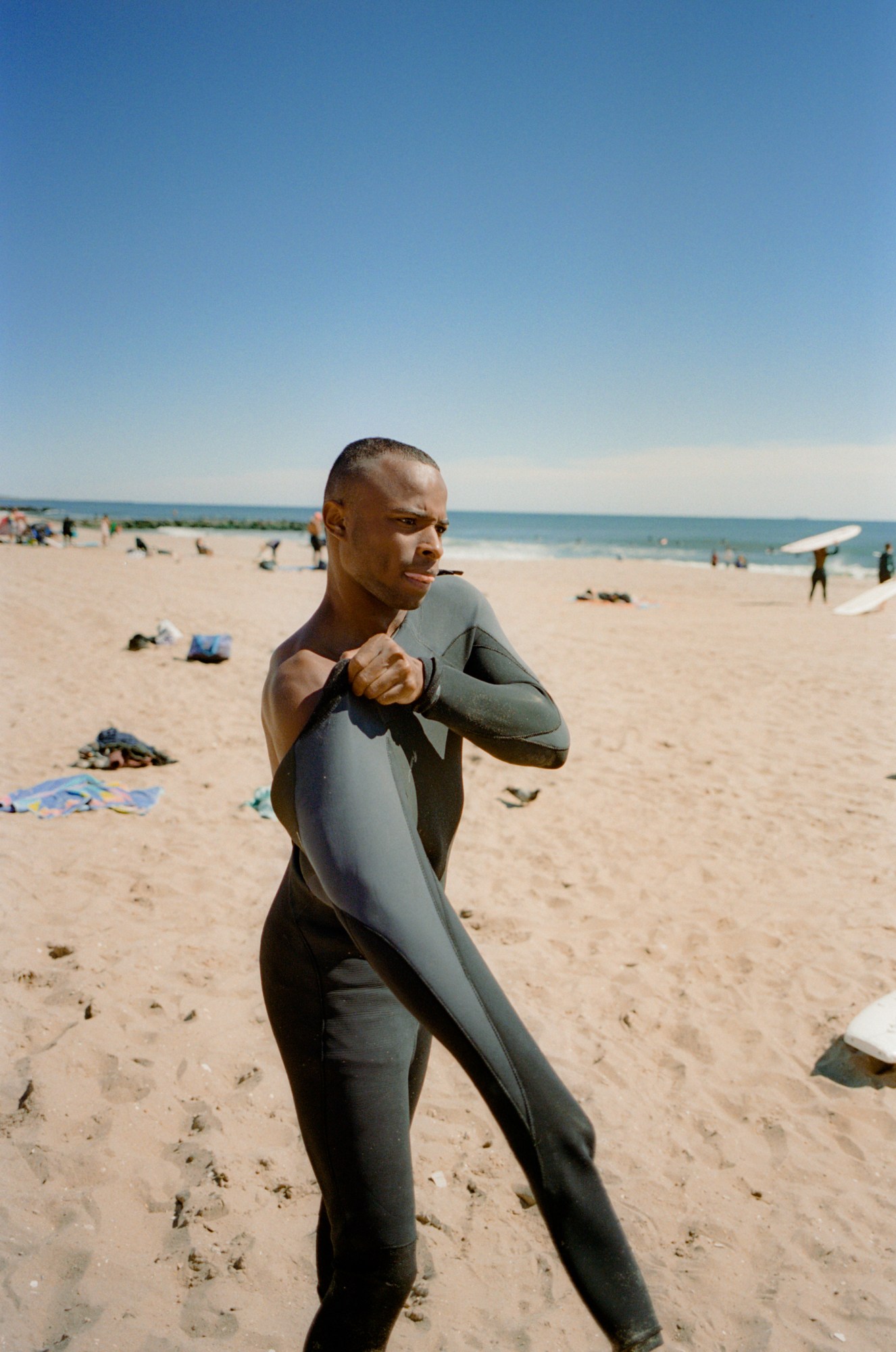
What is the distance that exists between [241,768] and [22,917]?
10.3 feet

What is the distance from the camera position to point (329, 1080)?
1709 millimetres

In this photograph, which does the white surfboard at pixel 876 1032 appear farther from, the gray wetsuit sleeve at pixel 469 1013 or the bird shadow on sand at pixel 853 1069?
the gray wetsuit sleeve at pixel 469 1013

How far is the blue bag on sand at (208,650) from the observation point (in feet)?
38.4

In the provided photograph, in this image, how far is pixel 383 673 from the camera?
60.9 inches

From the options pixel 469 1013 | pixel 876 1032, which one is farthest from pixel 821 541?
pixel 469 1013

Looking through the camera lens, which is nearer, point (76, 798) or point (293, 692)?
point (293, 692)

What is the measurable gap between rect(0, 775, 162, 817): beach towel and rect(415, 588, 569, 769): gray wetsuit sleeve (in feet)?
17.3

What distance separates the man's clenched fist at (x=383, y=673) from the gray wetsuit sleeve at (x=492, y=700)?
2.3 inches

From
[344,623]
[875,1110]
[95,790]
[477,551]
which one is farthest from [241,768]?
[477,551]

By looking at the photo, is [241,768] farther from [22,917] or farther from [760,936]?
[760,936]

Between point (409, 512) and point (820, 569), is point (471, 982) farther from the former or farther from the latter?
point (820, 569)

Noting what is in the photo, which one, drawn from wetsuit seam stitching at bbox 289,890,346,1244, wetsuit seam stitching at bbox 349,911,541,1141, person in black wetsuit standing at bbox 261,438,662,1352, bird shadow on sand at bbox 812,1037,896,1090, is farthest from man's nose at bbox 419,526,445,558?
bird shadow on sand at bbox 812,1037,896,1090

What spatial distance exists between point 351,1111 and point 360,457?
135 centimetres


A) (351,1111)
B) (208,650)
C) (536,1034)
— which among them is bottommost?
(536,1034)
